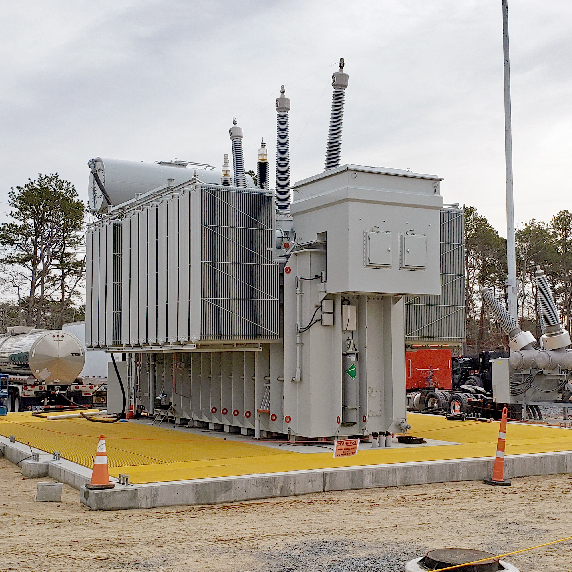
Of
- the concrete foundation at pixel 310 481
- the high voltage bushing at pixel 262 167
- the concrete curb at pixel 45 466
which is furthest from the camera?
the high voltage bushing at pixel 262 167

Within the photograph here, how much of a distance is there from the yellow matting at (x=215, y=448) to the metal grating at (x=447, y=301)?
2.04m

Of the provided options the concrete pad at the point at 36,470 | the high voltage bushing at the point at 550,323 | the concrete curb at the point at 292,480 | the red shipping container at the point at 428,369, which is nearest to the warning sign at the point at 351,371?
the concrete curb at the point at 292,480

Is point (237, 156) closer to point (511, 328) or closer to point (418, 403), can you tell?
point (418, 403)

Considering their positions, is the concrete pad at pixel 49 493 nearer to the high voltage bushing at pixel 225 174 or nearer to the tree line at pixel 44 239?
the high voltage bushing at pixel 225 174

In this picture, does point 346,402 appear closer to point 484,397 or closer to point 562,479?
point 562,479

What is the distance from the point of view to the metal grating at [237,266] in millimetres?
14047

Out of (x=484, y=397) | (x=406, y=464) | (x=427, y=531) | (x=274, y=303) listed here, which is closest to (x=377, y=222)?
(x=274, y=303)


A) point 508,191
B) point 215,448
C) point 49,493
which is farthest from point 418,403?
point 49,493

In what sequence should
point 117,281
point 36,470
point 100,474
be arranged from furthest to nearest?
1. point 117,281
2. point 36,470
3. point 100,474

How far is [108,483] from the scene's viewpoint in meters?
10.2

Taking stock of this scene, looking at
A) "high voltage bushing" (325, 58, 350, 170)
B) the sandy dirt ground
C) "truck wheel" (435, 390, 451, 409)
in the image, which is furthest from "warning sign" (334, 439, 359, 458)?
"truck wheel" (435, 390, 451, 409)

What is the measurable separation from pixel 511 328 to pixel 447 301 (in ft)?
30.2

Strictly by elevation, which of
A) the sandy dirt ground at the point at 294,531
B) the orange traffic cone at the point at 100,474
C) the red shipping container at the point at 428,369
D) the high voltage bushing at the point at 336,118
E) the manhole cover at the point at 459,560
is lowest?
the sandy dirt ground at the point at 294,531

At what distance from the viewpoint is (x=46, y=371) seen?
2691 centimetres
